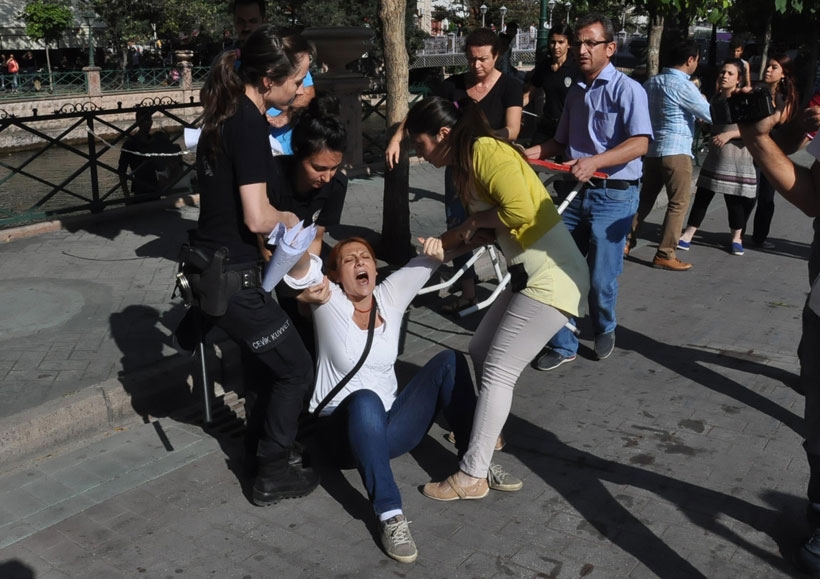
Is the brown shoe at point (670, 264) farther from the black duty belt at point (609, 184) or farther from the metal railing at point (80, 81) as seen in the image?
the metal railing at point (80, 81)

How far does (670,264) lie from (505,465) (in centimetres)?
407

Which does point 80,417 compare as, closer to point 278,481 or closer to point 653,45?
point 278,481

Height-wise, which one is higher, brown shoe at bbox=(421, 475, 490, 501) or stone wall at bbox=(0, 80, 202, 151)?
brown shoe at bbox=(421, 475, 490, 501)

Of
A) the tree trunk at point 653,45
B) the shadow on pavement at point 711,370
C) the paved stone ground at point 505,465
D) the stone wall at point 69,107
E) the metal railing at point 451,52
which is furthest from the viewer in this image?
the metal railing at point 451,52

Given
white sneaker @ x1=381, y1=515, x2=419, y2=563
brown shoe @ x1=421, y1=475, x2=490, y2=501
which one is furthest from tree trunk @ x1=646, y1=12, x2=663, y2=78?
white sneaker @ x1=381, y1=515, x2=419, y2=563

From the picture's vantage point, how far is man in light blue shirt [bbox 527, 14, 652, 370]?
538 centimetres

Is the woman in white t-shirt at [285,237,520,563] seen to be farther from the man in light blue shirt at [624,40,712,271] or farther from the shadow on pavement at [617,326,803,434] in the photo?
the man in light blue shirt at [624,40,712,271]

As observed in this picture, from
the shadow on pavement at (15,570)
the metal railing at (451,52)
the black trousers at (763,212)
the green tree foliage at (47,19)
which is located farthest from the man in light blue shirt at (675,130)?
the metal railing at (451,52)

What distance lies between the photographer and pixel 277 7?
39094 millimetres

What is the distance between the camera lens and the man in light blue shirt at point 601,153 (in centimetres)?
538

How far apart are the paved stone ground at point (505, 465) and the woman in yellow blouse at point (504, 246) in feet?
1.00

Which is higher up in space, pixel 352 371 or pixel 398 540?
pixel 352 371

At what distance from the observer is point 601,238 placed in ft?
18.0

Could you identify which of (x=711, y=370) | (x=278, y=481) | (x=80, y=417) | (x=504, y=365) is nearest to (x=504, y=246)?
(x=504, y=365)
